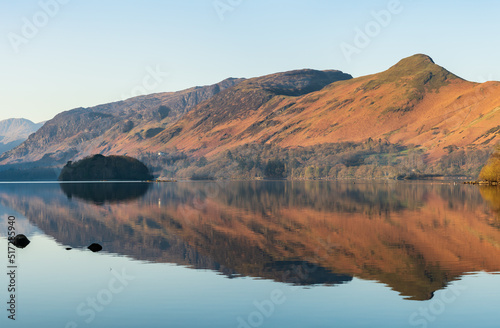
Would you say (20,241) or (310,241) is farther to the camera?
(20,241)

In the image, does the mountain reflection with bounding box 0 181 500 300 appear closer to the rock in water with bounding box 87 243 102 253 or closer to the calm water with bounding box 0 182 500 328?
the calm water with bounding box 0 182 500 328

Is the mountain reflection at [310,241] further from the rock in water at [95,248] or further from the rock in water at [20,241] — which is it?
the rock in water at [20,241]

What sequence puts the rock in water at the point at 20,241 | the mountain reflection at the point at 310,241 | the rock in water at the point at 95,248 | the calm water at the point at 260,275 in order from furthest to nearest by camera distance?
the rock in water at the point at 20,241, the rock in water at the point at 95,248, the mountain reflection at the point at 310,241, the calm water at the point at 260,275

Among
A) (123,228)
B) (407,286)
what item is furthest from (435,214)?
(407,286)

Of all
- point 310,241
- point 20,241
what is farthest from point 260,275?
point 20,241

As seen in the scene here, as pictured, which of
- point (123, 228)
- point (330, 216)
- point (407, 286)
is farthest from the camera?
point (330, 216)

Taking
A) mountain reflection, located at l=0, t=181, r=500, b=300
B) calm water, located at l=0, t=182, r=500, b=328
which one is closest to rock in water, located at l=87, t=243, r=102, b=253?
calm water, located at l=0, t=182, r=500, b=328

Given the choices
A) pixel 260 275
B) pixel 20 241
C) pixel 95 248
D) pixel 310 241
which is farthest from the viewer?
pixel 20 241

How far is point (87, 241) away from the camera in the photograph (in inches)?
2153

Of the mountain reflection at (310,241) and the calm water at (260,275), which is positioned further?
the mountain reflection at (310,241)

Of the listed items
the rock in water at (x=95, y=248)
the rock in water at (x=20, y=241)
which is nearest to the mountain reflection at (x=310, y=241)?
the rock in water at (x=95, y=248)

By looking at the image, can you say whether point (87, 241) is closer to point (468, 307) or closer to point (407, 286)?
point (407, 286)

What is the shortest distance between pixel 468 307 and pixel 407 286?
15.8 feet

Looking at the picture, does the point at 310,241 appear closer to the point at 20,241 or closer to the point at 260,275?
the point at 260,275
